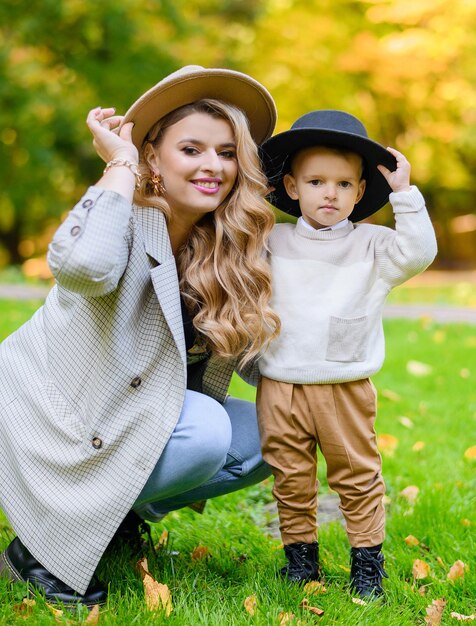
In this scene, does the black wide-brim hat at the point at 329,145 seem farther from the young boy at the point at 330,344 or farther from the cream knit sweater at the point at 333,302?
the cream knit sweater at the point at 333,302

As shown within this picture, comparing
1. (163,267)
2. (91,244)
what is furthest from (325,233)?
(91,244)

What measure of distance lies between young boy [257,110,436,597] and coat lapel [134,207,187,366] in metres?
0.32

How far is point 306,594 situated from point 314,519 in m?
0.24

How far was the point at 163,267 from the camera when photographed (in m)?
2.31

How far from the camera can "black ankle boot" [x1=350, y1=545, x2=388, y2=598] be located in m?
2.38

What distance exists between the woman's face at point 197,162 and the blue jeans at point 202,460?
595mm

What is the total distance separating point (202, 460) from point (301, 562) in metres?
0.47

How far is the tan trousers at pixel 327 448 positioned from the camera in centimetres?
239

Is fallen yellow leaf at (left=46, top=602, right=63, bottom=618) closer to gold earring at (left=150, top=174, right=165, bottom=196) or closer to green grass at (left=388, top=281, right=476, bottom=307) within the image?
gold earring at (left=150, top=174, right=165, bottom=196)

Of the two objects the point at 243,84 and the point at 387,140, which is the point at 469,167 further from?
the point at 243,84

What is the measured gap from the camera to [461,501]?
9.97ft

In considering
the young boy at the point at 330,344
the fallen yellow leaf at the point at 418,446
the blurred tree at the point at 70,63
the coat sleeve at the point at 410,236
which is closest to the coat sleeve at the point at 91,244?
the young boy at the point at 330,344

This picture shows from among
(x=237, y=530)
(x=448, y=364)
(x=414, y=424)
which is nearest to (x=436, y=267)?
(x=448, y=364)

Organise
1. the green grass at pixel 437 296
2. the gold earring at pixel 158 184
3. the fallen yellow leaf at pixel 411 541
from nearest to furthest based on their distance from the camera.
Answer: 1. the gold earring at pixel 158 184
2. the fallen yellow leaf at pixel 411 541
3. the green grass at pixel 437 296
